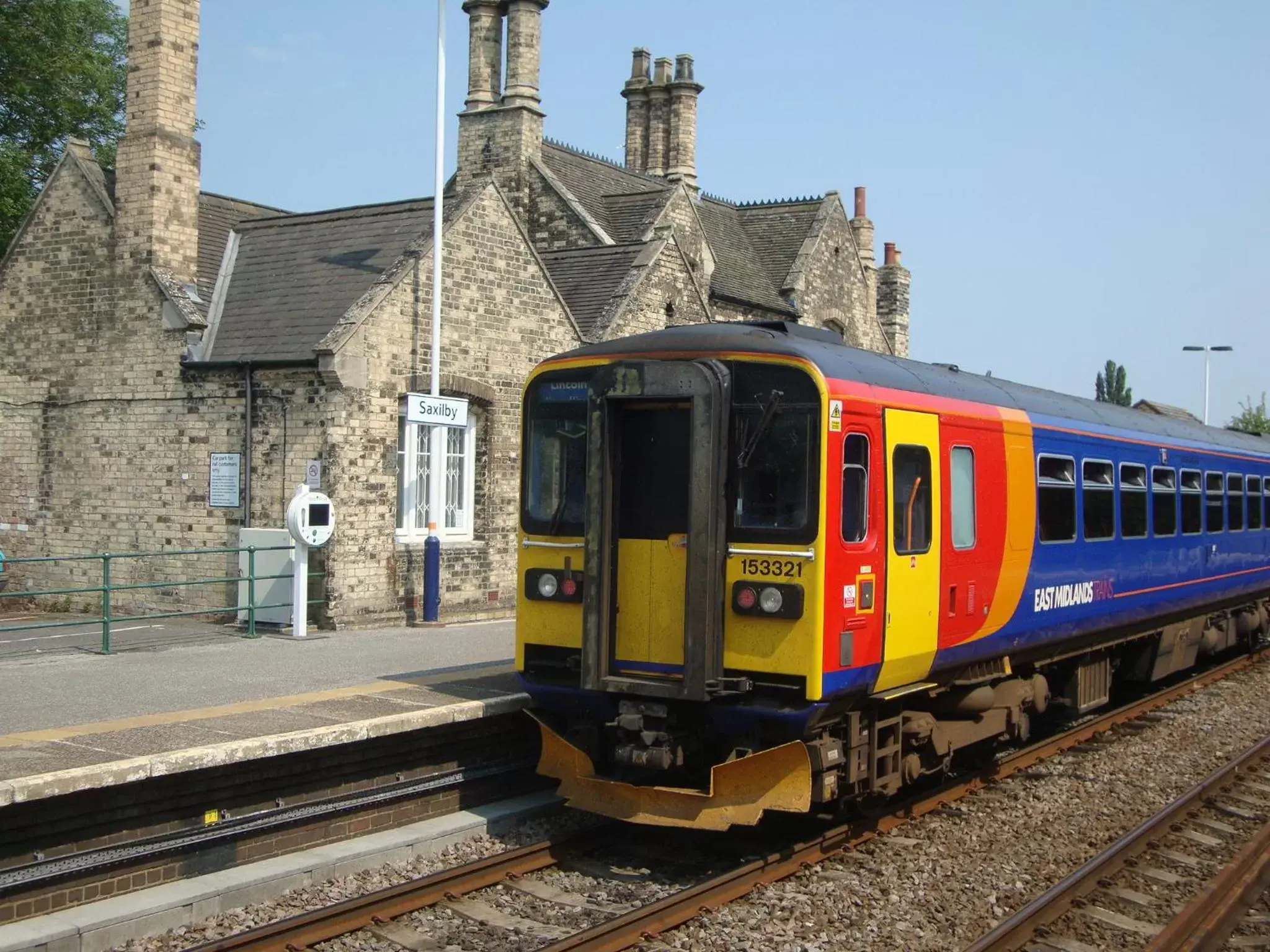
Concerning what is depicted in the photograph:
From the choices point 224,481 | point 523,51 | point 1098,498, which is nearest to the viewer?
point 1098,498

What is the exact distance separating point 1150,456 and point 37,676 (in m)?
10.6

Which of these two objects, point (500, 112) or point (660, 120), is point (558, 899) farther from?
point (660, 120)

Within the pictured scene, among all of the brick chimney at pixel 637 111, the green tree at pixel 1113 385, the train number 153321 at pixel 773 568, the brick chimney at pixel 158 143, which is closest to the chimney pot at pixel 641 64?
the brick chimney at pixel 637 111

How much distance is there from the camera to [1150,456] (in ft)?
43.9

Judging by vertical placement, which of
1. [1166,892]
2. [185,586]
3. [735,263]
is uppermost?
[735,263]

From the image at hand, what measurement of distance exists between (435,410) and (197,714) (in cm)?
→ 681

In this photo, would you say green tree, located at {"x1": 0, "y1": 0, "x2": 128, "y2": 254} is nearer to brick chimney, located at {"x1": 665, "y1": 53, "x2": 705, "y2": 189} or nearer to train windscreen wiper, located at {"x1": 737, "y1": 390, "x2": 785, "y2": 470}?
brick chimney, located at {"x1": 665, "y1": 53, "x2": 705, "y2": 189}

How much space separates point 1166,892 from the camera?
822cm

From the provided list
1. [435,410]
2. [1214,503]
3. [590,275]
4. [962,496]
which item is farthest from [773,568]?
[590,275]

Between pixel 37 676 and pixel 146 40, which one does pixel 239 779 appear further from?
pixel 146 40

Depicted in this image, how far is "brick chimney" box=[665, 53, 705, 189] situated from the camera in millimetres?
34188

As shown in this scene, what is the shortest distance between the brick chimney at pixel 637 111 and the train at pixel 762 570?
26492mm

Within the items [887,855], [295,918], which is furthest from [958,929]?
[295,918]

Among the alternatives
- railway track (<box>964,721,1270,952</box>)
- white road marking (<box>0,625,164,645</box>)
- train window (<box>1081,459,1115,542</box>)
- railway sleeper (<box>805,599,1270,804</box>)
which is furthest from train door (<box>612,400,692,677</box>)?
white road marking (<box>0,625,164,645</box>)
